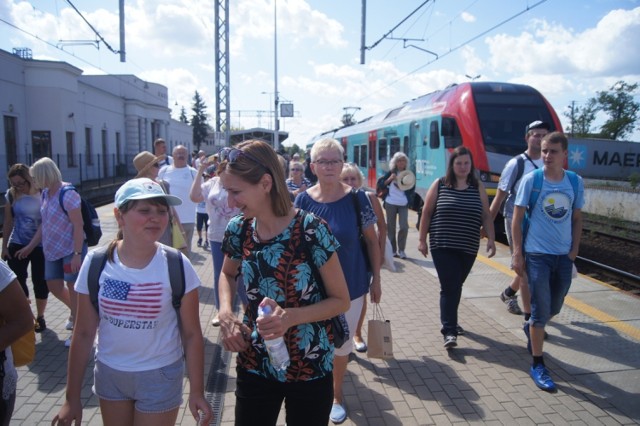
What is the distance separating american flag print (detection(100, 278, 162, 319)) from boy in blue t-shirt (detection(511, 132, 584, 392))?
294 cm

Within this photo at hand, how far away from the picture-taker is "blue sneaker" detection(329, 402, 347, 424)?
325 centimetres

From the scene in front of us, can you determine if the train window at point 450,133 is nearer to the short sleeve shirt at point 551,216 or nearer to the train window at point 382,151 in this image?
the train window at point 382,151

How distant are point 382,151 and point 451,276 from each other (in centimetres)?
1294

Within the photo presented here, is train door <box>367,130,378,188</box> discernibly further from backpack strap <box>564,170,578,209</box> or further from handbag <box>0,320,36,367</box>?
handbag <box>0,320,36,367</box>

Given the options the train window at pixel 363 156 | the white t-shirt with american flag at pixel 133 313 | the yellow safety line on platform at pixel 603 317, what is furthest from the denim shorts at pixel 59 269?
the train window at pixel 363 156

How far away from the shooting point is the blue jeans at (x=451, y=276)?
4.34m

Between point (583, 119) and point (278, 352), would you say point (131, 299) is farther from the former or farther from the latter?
point (583, 119)

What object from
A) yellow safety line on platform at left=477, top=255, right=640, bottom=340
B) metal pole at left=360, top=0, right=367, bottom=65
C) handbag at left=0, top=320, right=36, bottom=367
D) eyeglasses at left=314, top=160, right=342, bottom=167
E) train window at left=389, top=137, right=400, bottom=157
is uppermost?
metal pole at left=360, top=0, right=367, bottom=65

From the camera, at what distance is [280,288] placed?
6.56 ft

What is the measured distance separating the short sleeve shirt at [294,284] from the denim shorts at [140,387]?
38 cm

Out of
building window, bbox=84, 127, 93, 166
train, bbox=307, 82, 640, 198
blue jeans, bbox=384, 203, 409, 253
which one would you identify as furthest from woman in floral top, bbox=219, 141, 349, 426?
building window, bbox=84, 127, 93, 166

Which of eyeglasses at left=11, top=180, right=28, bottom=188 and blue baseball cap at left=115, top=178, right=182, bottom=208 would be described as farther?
eyeglasses at left=11, top=180, right=28, bottom=188

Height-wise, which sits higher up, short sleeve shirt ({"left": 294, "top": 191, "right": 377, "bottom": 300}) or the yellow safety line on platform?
short sleeve shirt ({"left": 294, "top": 191, "right": 377, "bottom": 300})

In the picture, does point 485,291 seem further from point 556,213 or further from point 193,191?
point 193,191
